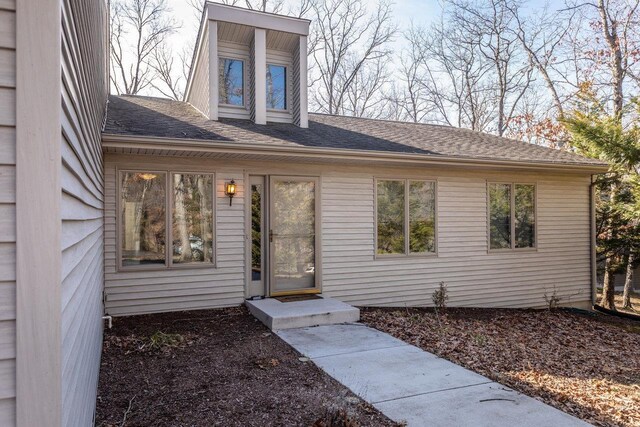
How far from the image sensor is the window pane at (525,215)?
953 centimetres

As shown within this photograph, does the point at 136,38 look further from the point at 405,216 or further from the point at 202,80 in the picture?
the point at 405,216

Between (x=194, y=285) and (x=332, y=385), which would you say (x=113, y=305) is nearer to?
(x=194, y=285)

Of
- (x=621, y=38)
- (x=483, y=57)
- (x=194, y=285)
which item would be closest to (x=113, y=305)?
(x=194, y=285)

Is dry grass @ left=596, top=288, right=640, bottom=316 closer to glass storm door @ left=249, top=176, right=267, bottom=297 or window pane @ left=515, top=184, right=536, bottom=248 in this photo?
window pane @ left=515, top=184, right=536, bottom=248

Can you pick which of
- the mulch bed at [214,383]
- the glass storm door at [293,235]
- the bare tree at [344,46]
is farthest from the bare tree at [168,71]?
the mulch bed at [214,383]

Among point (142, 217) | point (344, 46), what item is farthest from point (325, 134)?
point (344, 46)

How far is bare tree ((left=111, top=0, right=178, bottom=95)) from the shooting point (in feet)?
61.3

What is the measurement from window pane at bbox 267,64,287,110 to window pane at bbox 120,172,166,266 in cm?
315

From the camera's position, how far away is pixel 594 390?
14.8 ft

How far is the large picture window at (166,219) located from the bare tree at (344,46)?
14399mm

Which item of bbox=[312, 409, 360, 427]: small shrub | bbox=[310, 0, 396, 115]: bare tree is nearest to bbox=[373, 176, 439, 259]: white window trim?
bbox=[312, 409, 360, 427]: small shrub

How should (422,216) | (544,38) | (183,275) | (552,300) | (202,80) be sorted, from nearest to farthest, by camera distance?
(183,275) < (422,216) < (202,80) < (552,300) < (544,38)

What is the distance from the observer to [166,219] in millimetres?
6922

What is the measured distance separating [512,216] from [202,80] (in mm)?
7105
